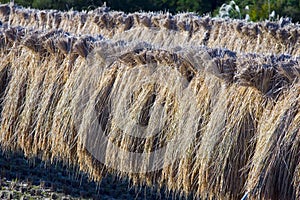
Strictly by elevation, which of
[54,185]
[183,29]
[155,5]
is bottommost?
[54,185]

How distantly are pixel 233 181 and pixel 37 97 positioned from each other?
265cm

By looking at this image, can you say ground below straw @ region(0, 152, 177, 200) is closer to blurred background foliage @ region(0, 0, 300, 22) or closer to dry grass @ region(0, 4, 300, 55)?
dry grass @ region(0, 4, 300, 55)

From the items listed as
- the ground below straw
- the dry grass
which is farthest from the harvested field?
the dry grass

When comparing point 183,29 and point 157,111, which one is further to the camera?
point 183,29

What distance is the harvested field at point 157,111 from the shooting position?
17.1ft

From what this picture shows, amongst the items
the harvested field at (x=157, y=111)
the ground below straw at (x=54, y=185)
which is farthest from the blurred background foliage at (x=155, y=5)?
the harvested field at (x=157, y=111)

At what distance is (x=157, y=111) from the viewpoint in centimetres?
621

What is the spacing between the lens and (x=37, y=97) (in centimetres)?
717

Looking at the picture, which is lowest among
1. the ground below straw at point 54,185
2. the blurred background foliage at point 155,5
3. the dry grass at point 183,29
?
the ground below straw at point 54,185

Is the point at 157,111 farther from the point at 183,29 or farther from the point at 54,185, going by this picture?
the point at 183,29

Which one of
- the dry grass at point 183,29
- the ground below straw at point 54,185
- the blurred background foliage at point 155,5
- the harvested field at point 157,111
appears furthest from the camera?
the blurred background foliage at point 155,5

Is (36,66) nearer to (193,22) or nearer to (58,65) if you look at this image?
(58,65)

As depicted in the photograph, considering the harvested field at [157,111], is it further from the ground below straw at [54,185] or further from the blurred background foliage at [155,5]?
the blurred background foliage at [155,5]

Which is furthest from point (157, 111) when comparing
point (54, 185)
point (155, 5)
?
point (155, 5)
